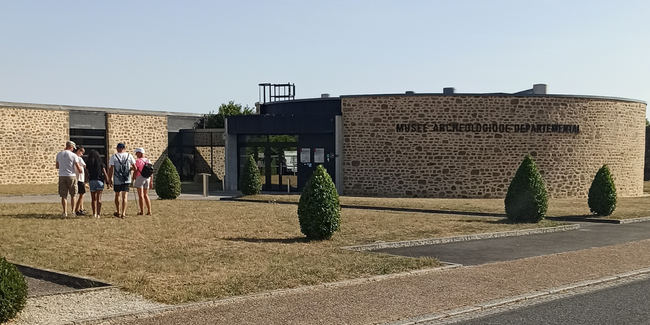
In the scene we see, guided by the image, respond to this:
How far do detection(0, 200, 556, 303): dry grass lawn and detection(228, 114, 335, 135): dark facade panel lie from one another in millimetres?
10978

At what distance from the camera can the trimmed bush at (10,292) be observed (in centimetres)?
721

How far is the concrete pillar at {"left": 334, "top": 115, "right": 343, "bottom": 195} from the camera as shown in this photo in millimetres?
30438

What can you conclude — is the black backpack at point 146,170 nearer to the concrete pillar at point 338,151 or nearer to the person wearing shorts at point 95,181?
the person wearing shorts at point 95,181

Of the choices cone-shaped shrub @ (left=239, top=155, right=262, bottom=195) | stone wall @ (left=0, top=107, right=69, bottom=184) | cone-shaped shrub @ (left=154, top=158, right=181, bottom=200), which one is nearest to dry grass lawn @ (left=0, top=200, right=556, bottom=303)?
cone-shaped shrub @ (left=154, top=158, right=181, bottom=200)

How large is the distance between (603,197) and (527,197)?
3660 mm

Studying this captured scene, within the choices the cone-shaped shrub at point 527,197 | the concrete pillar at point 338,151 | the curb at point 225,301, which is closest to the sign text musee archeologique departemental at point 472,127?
the concrete pillar at point 338,151

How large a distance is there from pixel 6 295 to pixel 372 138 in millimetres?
23514

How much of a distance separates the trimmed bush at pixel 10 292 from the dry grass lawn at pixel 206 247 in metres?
1.71

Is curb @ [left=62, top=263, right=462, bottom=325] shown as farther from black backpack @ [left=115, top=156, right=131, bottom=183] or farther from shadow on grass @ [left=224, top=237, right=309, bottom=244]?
black backpack @ [left=115, top=156, right=131, bottom=183]

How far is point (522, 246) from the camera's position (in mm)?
14352

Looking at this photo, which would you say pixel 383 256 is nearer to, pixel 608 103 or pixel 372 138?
pixel 372 138

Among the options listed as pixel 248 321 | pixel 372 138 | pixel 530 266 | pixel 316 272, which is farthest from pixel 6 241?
pixel 372 138

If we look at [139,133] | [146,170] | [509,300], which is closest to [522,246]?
[509,300]

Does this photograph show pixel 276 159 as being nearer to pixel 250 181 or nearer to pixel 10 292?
pixel 250 181
